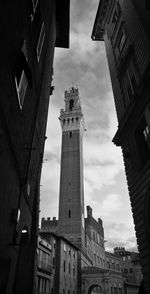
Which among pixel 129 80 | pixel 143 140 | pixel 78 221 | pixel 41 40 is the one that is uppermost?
pixel 78 221

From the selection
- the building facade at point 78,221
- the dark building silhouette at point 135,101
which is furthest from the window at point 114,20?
the building facade at point 78,221

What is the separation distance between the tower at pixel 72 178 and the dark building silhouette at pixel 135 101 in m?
47.4

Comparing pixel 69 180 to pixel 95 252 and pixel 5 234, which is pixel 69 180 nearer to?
pixel 95 252

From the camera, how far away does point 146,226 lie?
30.6ft

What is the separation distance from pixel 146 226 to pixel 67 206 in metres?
53.3

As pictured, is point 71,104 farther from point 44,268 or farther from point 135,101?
point 135,101

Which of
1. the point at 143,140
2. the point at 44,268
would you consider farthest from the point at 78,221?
the point at 143,140

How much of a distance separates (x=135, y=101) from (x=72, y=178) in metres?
55.5

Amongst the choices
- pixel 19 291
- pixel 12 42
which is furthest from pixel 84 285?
pixel 12 42

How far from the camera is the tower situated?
57781mm

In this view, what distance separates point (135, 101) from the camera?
10.5 meters

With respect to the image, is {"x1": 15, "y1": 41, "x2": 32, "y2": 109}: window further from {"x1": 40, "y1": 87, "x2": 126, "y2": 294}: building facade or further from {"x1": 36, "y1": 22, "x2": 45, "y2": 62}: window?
{"x1": 40, "y1": 87, "x2": 126, "y2": 294}: building facade

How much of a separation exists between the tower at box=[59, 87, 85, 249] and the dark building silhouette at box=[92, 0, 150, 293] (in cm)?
4739

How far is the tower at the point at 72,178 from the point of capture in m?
57.8
